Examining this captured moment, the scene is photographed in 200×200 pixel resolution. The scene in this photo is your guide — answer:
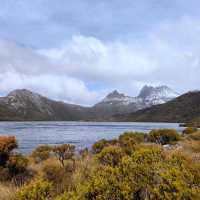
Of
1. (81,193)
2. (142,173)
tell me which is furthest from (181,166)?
(81,193)

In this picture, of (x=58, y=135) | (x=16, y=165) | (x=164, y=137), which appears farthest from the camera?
(x=58, y=135)

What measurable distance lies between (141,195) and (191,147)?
376 inches

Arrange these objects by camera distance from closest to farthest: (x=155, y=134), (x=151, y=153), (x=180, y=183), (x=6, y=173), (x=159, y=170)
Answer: (x=180, y=183) → (x=159, y=170) → (x=151, y=153) → (x=6, y=173) → (x=155, y=134)

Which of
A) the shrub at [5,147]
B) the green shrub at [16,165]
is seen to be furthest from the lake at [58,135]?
the green shrub at [16,165]

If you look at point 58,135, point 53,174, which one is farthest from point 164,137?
point 58,135

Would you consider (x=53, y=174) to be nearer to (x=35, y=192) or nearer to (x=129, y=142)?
(x=35, y=192)


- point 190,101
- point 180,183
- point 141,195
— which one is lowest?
point 141,195

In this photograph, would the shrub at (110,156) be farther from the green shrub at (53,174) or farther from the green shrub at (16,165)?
the green shrub at (16,165)

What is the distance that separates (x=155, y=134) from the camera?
2427cm

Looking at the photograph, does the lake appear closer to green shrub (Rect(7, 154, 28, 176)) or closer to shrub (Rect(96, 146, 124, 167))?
green shrub (Rect(7, 154, 28, 176))

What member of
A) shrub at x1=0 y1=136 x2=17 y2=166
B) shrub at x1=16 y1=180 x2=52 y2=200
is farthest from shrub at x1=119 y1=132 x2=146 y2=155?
shrub at x1=16 y1=180 x2=52 y2=200

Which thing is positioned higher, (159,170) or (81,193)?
(159,170)

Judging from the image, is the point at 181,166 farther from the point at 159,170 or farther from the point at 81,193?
the point at 81,193

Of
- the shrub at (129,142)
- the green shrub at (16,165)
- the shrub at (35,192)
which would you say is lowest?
the green shrub at (16,165)
